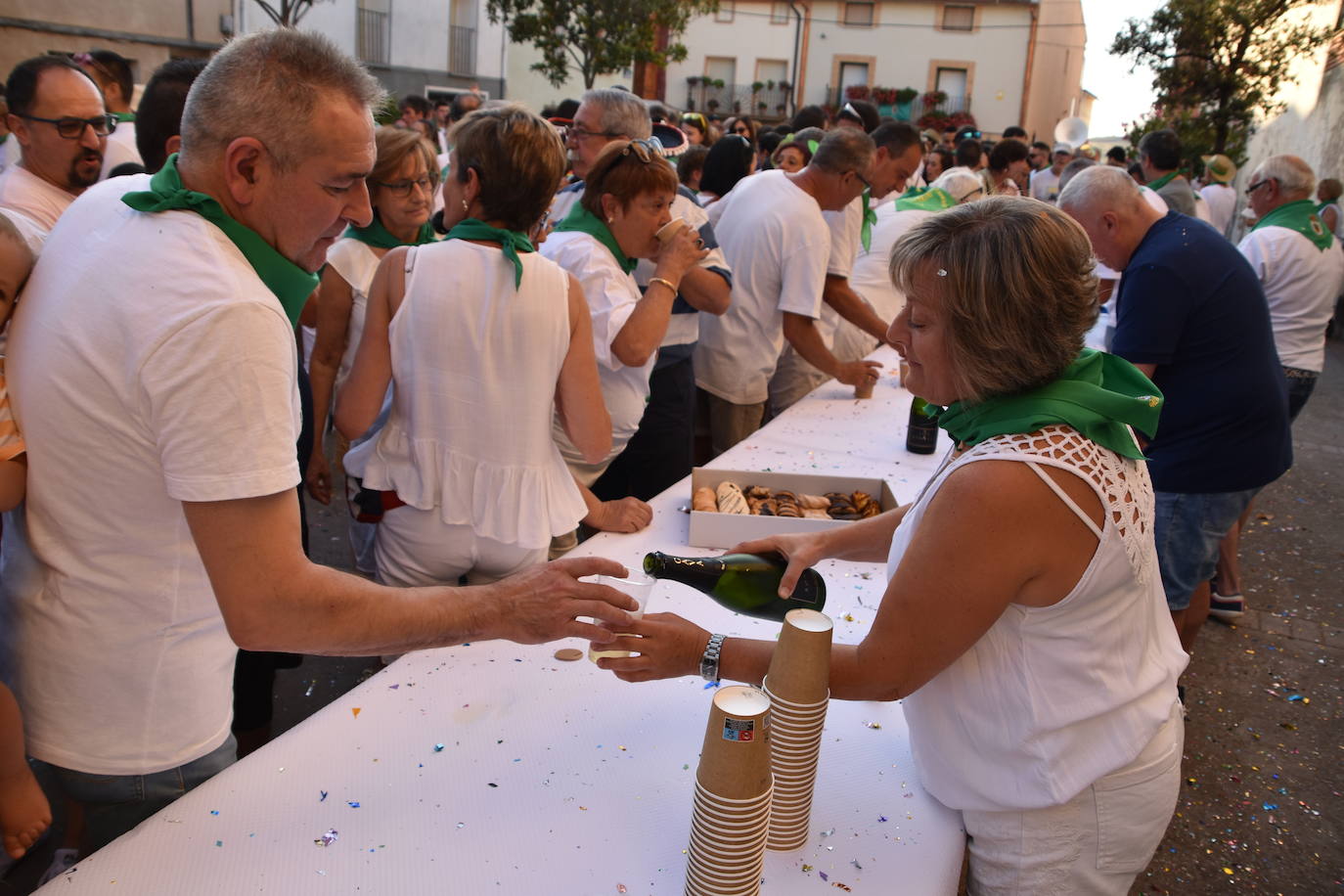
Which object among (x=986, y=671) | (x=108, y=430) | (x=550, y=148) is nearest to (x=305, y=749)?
(x=108, y=430)

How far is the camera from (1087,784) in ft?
4.18

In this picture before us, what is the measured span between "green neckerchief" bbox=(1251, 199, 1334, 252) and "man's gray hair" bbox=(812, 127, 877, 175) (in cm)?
241

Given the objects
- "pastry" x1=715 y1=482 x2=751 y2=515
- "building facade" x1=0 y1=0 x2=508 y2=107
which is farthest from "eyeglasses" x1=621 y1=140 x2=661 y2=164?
"building facade" x1=0 y1=0 x2=508 y2=107

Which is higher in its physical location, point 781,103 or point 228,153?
point 781,103

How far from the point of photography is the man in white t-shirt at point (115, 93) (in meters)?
3.69

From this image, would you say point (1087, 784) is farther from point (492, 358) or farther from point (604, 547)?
point (492, 358)

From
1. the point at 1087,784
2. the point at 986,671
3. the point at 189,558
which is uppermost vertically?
the point at 189,558

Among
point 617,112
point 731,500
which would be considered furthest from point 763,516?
point 617,112

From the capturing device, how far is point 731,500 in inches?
89.1

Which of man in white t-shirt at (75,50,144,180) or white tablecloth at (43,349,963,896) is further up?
man in white t-shirt at (75,50,144,180)

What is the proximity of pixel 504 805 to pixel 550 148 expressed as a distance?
1398 mm

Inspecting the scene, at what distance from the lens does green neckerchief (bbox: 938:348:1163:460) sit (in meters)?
1.23

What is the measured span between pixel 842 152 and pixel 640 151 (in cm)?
121

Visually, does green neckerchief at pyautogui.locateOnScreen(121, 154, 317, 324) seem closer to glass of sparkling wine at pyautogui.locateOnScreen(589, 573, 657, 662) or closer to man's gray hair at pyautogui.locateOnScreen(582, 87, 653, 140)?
glass of sparkling wine at pyautogui.locateOnScreen(589, 573, 657, 662)
